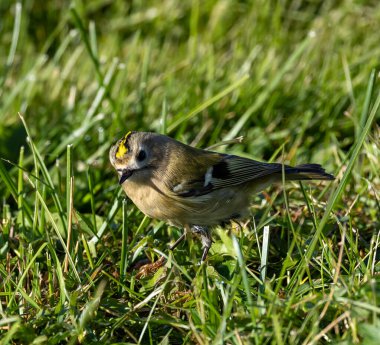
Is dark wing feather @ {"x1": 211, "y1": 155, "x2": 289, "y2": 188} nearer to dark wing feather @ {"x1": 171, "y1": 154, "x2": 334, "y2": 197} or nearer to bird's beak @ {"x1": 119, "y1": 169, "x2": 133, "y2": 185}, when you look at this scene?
dark wing feather @ {"x1": 171, "y1": 154, "x2": 334, "y2": 197}

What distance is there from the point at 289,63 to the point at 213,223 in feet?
4.57

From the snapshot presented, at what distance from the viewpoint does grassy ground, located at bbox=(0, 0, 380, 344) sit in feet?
7.66

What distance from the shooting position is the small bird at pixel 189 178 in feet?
10.3

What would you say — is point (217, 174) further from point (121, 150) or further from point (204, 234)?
point (121, 150)

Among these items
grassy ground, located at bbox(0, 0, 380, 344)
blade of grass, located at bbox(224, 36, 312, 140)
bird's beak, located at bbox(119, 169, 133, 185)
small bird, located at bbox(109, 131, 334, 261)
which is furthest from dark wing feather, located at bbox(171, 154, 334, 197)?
blade of grass, located at bbox(224, 36, 312, 140)

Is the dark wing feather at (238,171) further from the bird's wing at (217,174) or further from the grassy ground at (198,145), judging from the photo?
the grassy ground at (198,145)

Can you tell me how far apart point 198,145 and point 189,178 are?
0.76 metres

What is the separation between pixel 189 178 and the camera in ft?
10.8

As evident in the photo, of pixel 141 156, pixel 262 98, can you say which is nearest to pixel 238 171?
pixel 141 156

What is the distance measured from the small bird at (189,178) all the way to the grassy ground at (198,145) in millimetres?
105

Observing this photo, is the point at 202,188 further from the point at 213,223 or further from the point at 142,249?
the point at 142,249

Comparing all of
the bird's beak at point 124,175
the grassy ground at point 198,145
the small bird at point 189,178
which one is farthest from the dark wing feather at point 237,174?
the bird's beak at point 124,175

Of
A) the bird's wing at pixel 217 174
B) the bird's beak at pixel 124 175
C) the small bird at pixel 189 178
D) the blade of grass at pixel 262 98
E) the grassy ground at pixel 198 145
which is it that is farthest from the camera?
the blade of grass at pixel 262 98

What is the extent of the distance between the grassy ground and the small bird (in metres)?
0.11
